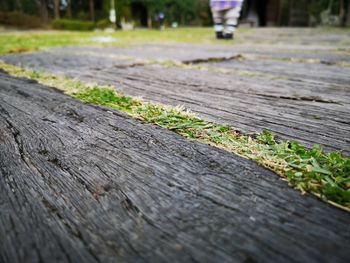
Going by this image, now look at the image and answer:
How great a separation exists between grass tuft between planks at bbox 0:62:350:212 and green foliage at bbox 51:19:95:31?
14090mm

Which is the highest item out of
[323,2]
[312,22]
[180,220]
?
[323,2]

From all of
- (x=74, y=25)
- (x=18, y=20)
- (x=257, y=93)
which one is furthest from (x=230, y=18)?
(x=18, y=20)

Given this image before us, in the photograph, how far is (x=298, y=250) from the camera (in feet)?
1.74

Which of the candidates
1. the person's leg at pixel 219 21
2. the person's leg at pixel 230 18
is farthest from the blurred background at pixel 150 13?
the person's leg at pixel 230 18

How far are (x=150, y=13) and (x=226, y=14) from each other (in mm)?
11415

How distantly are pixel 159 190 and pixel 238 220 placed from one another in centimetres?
21

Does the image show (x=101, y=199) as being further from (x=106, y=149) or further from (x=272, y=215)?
(x=272, y=215)

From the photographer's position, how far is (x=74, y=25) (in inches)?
565

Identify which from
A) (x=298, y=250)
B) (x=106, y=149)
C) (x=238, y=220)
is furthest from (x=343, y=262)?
(x=106, y=149)

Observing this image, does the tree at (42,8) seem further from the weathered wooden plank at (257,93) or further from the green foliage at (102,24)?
the weathered wooden plank at (257,93)

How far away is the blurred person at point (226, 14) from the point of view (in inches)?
261

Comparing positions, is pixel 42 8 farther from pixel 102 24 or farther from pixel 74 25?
pixel 102 24

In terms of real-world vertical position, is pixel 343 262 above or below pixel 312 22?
below

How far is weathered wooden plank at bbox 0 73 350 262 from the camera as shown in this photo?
540 mm
